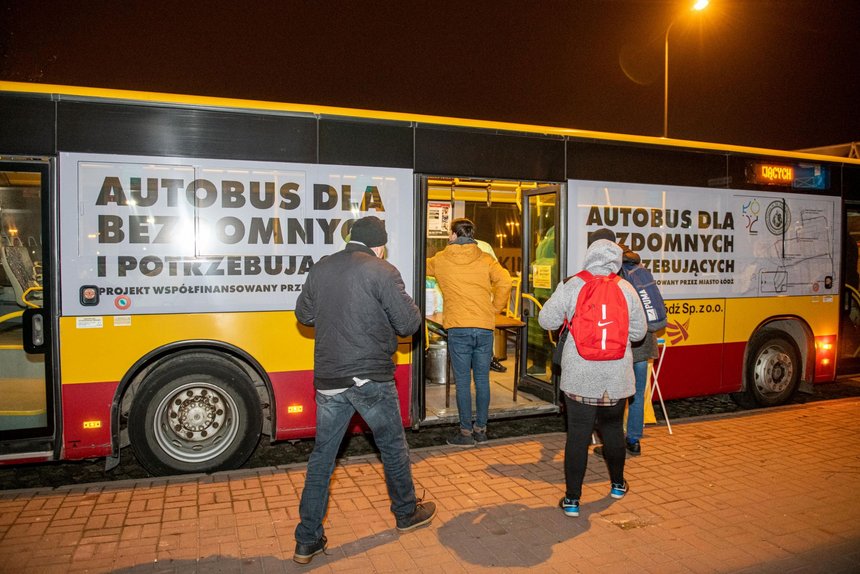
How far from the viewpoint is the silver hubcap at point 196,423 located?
214 inches

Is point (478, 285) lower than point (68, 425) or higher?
higher

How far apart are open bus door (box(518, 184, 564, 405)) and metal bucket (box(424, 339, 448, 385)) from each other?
1111mm

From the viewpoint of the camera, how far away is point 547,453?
6098 mm

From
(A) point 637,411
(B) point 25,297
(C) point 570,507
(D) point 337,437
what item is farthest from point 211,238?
(A) point 637,411

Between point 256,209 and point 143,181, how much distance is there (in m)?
0.91

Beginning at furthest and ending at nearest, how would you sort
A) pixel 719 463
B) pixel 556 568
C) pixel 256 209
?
pixel 719 463
pixel 256 209
pixel 556 568

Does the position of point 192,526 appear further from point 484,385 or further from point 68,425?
point 484,385

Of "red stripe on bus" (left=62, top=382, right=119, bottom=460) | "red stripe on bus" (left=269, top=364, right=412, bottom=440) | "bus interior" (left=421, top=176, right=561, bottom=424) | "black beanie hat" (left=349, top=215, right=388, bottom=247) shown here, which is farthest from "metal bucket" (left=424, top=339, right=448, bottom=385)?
"black beanie hat" (left=349, top=215, right=388, bottom=247)

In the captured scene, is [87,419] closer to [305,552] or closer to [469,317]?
[305,552]

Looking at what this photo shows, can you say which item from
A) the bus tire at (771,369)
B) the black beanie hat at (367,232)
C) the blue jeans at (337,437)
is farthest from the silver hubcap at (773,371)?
the black beanie hat at (367,232)

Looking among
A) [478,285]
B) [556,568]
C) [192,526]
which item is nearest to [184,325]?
[192,526]

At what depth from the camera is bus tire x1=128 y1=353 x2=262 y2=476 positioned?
17.4 ft

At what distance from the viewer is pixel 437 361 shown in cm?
867

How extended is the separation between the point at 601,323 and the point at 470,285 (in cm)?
199
